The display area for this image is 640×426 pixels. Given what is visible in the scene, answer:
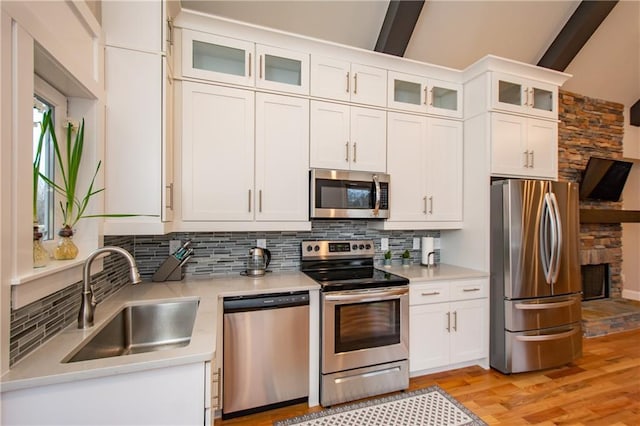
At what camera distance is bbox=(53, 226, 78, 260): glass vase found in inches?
54.2

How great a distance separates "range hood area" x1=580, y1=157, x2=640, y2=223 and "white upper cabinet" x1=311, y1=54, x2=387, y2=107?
10.8ft

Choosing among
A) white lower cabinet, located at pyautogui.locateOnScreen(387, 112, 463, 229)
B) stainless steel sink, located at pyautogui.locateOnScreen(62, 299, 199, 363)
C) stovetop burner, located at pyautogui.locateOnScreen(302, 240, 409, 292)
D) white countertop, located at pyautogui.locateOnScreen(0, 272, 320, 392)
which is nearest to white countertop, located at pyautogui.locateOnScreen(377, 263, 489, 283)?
stovetop burner, located at pyautogui.locateOnScreen(302, 240, 409, 292)

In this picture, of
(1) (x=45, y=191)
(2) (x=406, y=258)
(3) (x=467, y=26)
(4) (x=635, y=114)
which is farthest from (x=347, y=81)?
(4) (x=635, y=114)

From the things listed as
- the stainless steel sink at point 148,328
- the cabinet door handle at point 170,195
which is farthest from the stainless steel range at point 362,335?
the cabinet door handle at point 170,195

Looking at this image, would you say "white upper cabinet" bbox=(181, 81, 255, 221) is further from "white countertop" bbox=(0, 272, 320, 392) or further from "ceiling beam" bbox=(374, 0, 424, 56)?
"ceiling beam" bbox=(374, 0, 424, 56)

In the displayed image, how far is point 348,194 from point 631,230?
Answer: 4982 mm

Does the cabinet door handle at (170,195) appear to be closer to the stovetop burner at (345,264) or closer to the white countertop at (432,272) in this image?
the stovetop burner at (345,264)

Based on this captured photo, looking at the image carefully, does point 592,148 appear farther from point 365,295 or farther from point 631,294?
point 365,295

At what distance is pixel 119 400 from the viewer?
1026 millimetres

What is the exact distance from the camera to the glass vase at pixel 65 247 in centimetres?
138

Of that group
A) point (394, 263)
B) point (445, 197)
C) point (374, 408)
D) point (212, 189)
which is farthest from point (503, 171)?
point (212, 189)

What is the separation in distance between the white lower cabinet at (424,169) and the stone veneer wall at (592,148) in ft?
7.21

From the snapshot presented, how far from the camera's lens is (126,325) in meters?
1.68

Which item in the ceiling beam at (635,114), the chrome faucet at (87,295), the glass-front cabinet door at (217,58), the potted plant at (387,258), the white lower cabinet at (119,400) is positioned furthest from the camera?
the ceiling beam at (635,114)
